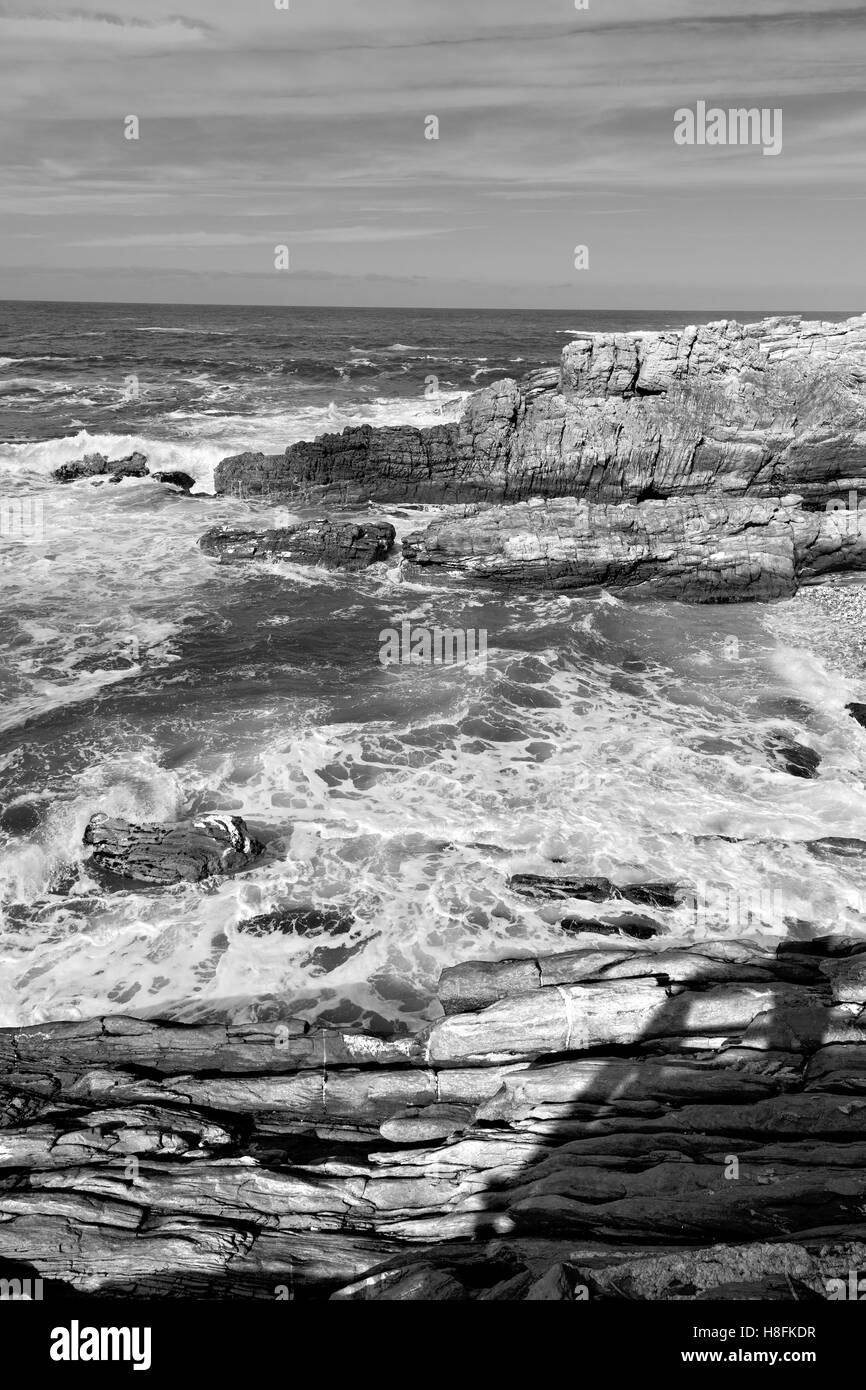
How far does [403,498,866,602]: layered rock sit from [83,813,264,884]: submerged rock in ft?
52.7

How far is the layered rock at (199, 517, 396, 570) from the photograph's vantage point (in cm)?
3036

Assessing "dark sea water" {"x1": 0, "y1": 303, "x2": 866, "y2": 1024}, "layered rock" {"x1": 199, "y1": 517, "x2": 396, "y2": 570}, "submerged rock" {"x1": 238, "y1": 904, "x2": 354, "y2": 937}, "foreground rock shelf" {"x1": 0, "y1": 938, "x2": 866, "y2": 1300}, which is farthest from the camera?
"layered rock" {"x1": 199, "y1": 517, "x2": 396, "y2": 570}

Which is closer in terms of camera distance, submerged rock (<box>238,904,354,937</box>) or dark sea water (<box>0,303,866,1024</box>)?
dark sea water (<box>0,303,866,1024</box>)

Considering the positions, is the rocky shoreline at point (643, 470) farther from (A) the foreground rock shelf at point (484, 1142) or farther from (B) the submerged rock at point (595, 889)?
(A) the foreground rock shelf at point (484, 1142)

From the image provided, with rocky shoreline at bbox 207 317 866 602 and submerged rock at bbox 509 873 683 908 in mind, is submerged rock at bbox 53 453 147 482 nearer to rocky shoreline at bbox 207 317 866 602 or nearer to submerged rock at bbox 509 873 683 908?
rocky shoreline at bbox 207 317 866 602

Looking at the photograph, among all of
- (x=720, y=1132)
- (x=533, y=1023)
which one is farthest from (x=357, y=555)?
(x=720, y=1132)

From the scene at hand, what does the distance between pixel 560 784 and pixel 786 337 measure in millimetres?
30087

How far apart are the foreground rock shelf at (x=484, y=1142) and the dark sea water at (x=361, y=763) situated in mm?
2170

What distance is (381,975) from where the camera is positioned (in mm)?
12859

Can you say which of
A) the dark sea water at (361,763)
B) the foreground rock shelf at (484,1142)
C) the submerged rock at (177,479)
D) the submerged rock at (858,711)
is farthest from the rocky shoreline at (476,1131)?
the submerged rock at (177,479)

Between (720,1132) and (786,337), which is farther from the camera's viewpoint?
(786,337)

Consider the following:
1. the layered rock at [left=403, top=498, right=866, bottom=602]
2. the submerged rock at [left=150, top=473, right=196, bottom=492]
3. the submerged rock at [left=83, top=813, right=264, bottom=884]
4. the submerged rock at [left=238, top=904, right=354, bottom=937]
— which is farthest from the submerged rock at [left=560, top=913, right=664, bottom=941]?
the submerged rock at [left=150, top=473, right=196, bottom=492]

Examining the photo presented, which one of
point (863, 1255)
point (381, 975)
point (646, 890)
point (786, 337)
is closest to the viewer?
point (863, 1255)
